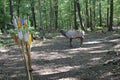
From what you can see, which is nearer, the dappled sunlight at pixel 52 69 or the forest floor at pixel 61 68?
the forest floor at pixel 61 68

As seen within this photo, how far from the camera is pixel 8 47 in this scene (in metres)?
15.7

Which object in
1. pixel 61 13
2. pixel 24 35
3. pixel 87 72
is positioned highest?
pixel 24 35

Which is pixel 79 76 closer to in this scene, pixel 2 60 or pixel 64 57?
pixel 64 57

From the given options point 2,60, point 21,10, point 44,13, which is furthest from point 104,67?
point 44,13

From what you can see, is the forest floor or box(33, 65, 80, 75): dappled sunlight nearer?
the forest floor

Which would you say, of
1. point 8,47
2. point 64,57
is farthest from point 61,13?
point 64,57

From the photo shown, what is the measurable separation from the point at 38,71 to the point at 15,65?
5.26 feet

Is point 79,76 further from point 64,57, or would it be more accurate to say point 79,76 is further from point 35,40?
point 35,40

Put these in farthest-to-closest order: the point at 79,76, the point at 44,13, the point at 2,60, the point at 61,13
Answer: the point at 61,13
the point at 44,13
the point at 2,60
the point at 79,76

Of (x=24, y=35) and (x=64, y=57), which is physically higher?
(x=24, y=35)

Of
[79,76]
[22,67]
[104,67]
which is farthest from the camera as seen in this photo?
[22,67]

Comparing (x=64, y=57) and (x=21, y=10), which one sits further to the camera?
(x=21, y=10)

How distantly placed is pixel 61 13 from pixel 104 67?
145 ft

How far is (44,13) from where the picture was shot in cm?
4500
